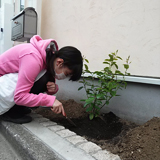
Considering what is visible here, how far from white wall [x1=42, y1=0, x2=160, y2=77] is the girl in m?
0.79

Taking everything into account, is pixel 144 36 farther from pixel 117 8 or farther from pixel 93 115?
pixel 93 115

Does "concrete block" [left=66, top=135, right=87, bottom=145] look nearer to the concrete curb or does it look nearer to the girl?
the concrete curb

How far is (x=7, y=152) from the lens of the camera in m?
1.33

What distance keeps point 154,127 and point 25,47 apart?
137cm

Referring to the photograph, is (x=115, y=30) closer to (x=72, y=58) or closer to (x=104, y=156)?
(x=72, y=58)

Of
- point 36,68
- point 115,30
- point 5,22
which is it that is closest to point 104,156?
point 36,68

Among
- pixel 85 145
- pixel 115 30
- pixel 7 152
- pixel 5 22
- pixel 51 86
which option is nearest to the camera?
pixel 85 145

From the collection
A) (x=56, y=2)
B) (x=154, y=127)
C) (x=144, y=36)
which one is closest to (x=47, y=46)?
(x=144, y=36)

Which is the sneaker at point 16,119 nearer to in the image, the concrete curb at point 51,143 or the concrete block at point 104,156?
the concrete curb at point 51,143

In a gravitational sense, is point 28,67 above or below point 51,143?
above

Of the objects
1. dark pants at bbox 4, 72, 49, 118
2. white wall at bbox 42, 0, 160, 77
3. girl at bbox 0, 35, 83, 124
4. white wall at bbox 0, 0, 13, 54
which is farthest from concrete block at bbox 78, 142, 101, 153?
white wall at bbox 0, 0, 13, 54

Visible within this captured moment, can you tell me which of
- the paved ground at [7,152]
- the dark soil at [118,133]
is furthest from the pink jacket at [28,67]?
the dark soil at [118,133]

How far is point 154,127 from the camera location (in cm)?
138

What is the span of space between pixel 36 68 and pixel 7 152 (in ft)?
2.42
